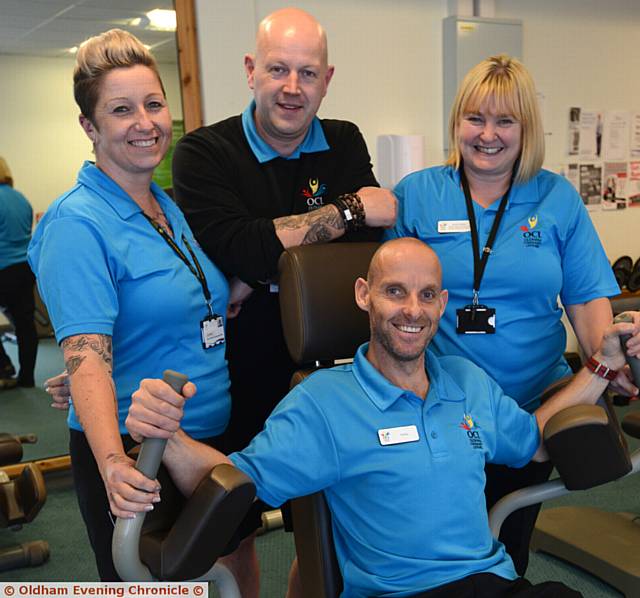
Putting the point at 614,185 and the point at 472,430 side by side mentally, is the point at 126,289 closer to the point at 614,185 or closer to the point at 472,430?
the point at 472,430

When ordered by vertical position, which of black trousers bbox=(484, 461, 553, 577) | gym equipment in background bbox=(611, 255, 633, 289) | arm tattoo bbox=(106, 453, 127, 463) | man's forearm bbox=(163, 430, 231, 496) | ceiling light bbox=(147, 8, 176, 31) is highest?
ceiling light bbox=(147, 8, 176, 31)

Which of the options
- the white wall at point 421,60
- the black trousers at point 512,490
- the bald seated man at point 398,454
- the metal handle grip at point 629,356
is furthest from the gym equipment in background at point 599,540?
the white wall at point 421,60

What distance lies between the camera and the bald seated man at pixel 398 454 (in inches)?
58.4

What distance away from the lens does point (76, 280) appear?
52.1 inches

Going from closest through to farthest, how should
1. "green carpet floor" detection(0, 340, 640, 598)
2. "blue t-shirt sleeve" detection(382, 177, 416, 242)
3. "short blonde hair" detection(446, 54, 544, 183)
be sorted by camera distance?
"short blonde hair" detection(446, 54, 544, 183) → "blue t-shirt sleeve" detection(382, 177, 416, 242) → "green carpet floor" detection(0, 340, 640, 598)

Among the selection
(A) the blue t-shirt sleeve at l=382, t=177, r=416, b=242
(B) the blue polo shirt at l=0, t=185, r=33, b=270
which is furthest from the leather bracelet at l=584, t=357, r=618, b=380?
(B) the blue polo shirt at l=0, t=185, r=33, b=270

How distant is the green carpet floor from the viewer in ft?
8.80

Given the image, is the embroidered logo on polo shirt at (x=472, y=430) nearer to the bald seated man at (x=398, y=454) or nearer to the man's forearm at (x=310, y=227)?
the bald seated man at (x=398, y=454)

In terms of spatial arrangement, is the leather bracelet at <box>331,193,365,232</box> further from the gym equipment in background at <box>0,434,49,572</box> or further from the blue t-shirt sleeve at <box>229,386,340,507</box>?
the gym equipment in background at <box>0,434,49,572</box>

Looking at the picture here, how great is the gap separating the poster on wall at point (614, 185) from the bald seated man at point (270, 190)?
343 cm

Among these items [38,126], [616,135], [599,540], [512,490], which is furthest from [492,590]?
[616,135]

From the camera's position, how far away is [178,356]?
59.0 inches

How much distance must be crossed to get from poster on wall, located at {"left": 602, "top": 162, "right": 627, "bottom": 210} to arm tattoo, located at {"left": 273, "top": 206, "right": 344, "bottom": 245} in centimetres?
369

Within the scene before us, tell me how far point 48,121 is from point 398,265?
2399 millimetres
